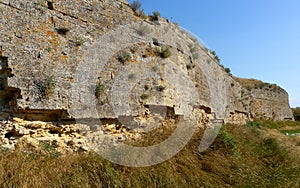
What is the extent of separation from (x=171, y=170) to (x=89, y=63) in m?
2.99

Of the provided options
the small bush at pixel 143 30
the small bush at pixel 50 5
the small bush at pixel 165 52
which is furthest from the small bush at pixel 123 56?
the small bush at pixel 50 5

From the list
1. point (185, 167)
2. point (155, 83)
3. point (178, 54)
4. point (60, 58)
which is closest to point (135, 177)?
point (185, 167)

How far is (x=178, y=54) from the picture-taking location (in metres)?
9.52

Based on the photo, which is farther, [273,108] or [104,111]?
[273,108]

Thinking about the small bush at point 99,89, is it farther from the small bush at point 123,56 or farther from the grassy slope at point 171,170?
the grassy slope at point 171,170

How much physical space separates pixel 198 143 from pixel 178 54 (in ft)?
13.6

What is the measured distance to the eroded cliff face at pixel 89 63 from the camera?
5184mm

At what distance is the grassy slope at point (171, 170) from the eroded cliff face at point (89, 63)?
1134 millimetres

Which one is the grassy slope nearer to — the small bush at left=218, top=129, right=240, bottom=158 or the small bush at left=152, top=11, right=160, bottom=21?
the small bush at left=218, top=129, right=240, bottom=158

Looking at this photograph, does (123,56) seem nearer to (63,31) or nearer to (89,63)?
(89,63)

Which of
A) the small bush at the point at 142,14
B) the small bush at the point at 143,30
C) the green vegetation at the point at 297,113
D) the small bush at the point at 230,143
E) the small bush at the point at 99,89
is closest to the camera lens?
the small bush at the point at 230,143

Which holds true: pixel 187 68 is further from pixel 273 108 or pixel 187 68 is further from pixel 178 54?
pixel 273 108

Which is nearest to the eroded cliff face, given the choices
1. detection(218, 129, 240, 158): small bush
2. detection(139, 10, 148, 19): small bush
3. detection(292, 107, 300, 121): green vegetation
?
detection(139, 10, 148, 19): small bush

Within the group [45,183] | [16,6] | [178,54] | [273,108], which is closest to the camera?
[45,183]
